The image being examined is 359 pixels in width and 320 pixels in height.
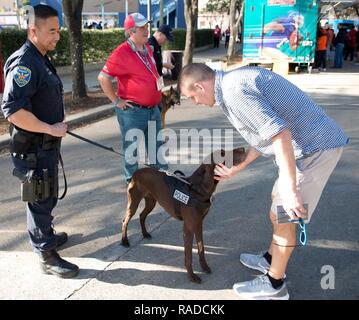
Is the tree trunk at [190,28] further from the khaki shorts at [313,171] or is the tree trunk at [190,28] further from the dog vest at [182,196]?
the khaki shorts at [313,171]

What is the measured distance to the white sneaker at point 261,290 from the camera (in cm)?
302

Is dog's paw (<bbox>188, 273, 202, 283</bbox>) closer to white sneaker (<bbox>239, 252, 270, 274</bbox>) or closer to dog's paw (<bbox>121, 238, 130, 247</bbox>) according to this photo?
white sneaker (<bbox>239, 252, 270, 274</bbox>)

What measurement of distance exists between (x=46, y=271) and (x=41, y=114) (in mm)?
1233

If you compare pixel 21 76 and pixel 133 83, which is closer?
pixel 21 76

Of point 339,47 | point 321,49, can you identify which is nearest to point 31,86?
point 321,49

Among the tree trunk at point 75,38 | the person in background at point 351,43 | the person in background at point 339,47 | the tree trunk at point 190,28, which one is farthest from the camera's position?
the person in background at point 351,43

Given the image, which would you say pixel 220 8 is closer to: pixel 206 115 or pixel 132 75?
pixel 206 115

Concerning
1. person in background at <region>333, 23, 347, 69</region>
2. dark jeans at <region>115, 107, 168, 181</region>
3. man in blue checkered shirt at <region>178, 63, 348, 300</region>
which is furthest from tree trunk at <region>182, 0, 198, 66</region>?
man in blue checkered shirt at <region>178, 63, 348, 300</region>

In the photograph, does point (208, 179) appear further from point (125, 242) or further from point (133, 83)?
point (133, 83)

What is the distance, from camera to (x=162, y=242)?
155 inches

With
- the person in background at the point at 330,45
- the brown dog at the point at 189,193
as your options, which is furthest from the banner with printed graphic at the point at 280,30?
the brown dog at the point at 189,193

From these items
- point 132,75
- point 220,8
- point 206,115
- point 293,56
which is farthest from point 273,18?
point 220,8

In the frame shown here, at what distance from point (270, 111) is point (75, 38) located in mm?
9209

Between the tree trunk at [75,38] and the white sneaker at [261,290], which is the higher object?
the tree trunk at [75,38]
